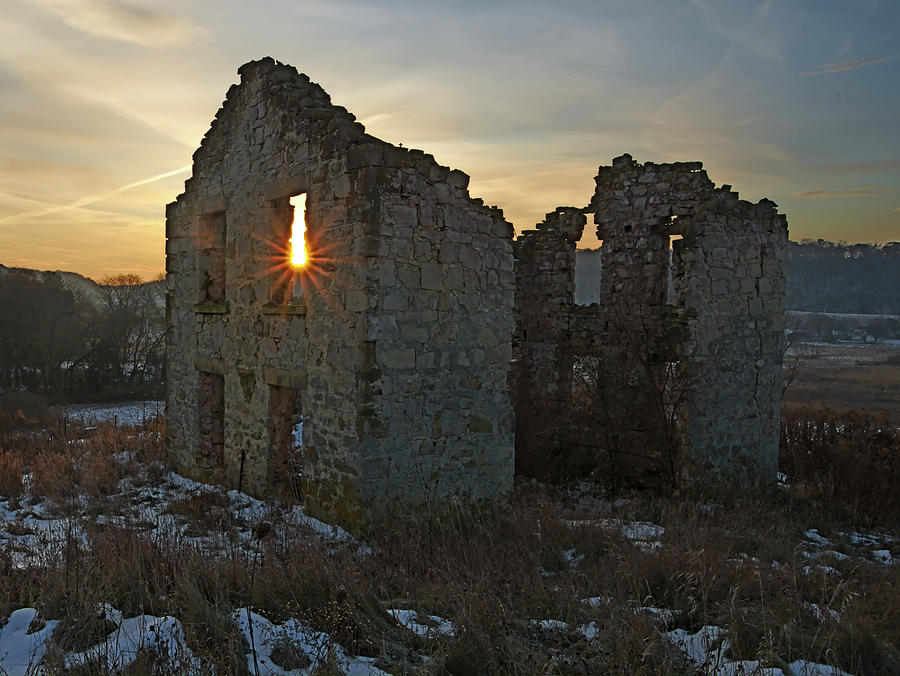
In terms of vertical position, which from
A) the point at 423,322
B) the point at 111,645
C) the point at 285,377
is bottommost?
the point at 111,645

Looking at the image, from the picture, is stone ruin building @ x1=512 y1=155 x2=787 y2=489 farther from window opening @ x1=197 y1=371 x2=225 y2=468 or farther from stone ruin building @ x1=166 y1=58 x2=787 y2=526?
window opening @ x1=197 y1=371 x2=225 y2=468

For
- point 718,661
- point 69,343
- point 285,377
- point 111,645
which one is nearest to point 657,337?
point 285,377

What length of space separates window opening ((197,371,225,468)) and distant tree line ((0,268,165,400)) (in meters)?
22.3

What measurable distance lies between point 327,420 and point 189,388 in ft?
13.0

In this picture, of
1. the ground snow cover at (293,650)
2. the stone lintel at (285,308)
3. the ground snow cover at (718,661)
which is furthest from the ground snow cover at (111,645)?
the stone lintel at (285,308)

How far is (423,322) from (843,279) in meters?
74.5

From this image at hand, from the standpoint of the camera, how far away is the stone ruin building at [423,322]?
6680 mm

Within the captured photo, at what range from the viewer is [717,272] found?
931 centimetres

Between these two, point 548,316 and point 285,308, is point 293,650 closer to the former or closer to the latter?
point 285,308

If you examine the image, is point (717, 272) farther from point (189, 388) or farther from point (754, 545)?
point (189, 388)

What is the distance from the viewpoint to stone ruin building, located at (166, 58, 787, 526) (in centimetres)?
668

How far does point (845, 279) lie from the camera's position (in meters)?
66.9

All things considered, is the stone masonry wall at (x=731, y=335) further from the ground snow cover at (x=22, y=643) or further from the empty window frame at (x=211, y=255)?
the ground snow cover at (x=22, y=643)

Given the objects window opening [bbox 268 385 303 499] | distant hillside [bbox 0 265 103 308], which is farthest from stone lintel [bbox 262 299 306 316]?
distant hillside [bbox 0 265 103 308]
